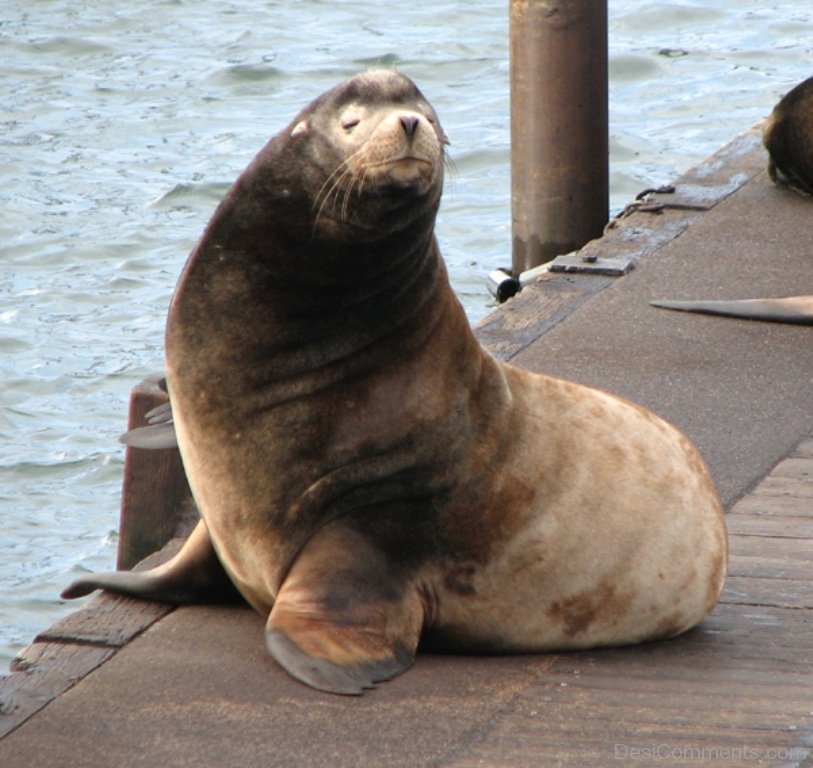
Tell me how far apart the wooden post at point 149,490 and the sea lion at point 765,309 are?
Result: 7.61ft

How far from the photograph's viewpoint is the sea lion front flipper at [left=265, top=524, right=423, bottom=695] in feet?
12.0

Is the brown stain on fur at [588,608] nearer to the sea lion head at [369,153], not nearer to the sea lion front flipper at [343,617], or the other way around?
the sea lion front flipper at [343,617]

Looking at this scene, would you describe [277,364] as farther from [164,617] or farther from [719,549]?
[719,549]

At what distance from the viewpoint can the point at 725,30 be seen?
17.7 metres

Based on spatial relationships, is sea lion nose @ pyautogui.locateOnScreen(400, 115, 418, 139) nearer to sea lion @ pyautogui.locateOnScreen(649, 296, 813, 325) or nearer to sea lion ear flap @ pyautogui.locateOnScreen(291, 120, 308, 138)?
sea lion ear flap @ pyautogui.locateOnScreen(291, 120, 308, 138)

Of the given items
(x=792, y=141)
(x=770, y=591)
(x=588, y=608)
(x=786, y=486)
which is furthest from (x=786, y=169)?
(x=588, y=608)

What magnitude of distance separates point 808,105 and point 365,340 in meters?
5.89

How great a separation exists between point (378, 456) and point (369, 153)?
632mm

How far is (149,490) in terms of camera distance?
5.15 meters

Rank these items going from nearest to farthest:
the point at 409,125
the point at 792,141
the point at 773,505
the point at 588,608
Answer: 1. the point at 409,125
2. the point at 588,608
3. the point at 773,505
4. the point at 792,141

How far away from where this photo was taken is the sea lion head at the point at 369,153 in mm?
3594

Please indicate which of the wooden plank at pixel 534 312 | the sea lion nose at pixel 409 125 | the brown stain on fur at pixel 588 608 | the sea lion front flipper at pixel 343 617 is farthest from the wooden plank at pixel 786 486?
the sea lion nose at pixel 409 125

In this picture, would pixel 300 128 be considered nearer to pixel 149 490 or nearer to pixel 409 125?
pixel 409 125

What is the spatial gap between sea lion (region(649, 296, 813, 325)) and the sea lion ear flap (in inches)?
126
